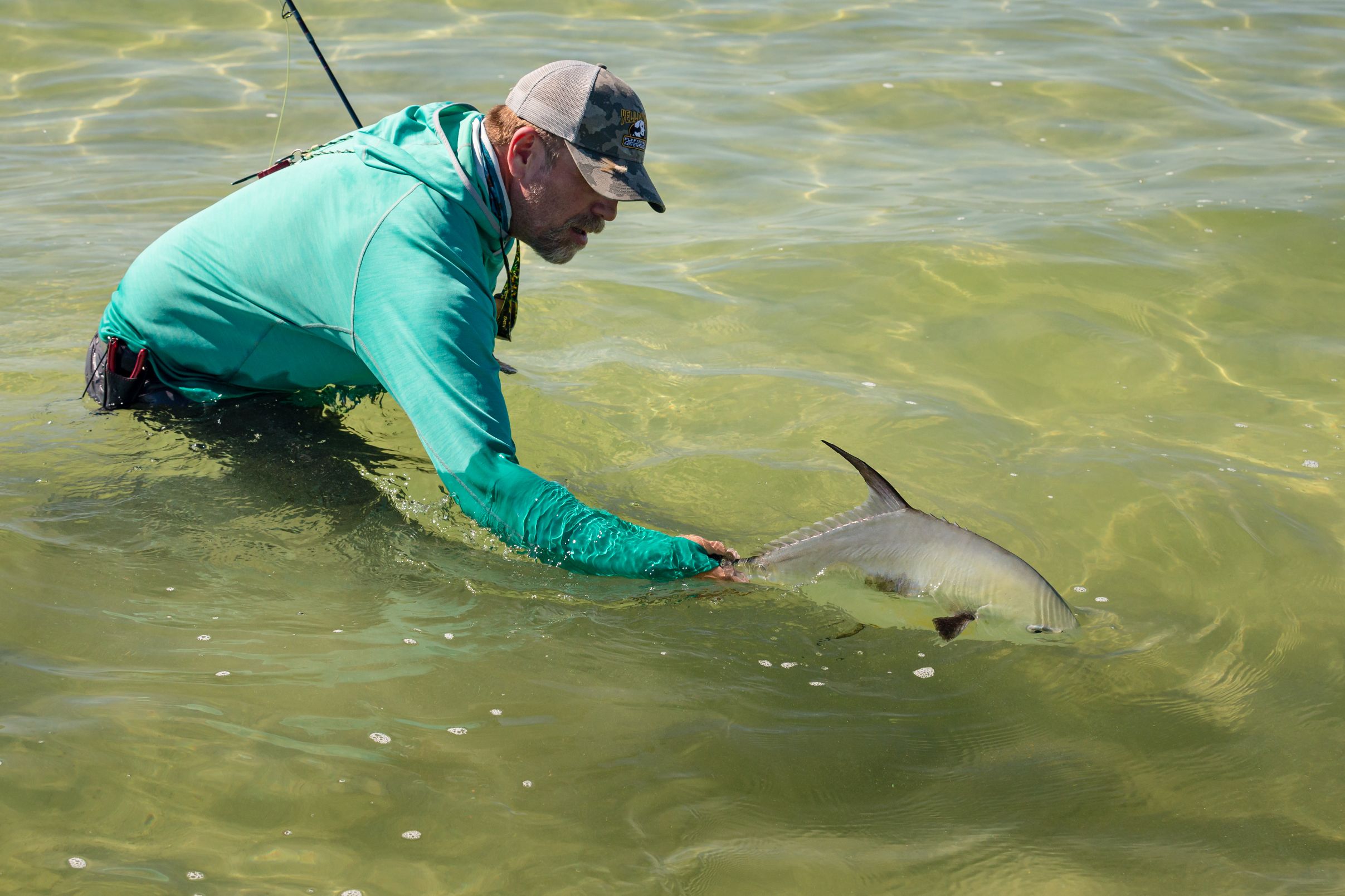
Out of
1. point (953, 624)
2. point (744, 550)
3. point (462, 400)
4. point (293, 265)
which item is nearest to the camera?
point (462, 400)

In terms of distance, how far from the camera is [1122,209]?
7781 millimetres

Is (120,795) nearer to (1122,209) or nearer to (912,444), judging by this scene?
(912,444)

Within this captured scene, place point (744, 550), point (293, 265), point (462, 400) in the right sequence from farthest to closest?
→ point (744, 550)
point (293, 265)
point (462, 400)

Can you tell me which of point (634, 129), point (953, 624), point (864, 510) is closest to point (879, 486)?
point (864, 510)

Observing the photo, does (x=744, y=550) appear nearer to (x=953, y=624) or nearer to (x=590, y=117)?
(x=953, y=624)

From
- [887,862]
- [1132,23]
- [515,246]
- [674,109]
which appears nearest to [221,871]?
[887,862]

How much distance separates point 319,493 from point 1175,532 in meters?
3.20

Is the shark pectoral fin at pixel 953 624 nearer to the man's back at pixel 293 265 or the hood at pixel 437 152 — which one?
the man's back at pixel 293 265

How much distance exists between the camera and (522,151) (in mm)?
3689

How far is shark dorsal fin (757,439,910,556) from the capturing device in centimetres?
348

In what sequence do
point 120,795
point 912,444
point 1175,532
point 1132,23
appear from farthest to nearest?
point 1132,23, point 912,444, point 1175,532, point 120,795

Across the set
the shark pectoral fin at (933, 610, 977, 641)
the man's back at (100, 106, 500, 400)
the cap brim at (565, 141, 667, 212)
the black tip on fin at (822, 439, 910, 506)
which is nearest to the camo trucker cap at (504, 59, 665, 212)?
the cap brim at (565, 141, 667, 212)

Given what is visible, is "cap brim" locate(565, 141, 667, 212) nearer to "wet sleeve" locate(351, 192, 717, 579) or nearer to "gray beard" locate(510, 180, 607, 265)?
"gray beard" locate(510, 180, 607, 265)

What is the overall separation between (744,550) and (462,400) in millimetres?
1421
